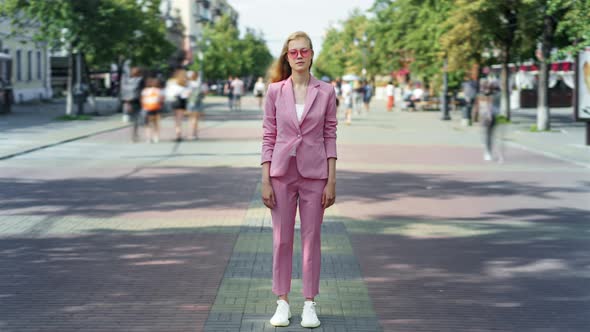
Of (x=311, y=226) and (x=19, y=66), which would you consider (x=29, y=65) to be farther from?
(x=311, y=226)

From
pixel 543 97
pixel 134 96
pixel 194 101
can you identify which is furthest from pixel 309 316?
pixel 543 97

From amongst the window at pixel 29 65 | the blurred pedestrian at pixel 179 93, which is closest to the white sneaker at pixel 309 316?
the blurred pedestrian at pixel 179 93

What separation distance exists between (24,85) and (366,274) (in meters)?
50.0

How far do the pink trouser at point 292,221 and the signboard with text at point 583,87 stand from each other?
1707 centimetres

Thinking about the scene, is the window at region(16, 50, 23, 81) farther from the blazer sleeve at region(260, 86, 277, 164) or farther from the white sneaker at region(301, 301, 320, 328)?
the white sneaker at region(301, 301, 320, 328)

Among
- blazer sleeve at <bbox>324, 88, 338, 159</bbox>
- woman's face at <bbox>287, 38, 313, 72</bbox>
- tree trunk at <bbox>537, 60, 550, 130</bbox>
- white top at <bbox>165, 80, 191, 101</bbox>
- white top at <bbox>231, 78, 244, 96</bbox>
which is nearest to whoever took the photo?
woman's face at <bbox>287, 38, 313, 72</bbox>

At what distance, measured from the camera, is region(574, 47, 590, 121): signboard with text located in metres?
21.3

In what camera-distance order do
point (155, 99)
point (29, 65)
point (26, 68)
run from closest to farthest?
point (155, 99)
point (26, 68)
point (29, 65)

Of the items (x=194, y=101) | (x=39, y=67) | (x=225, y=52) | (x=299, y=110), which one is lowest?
(x=299, y=110)

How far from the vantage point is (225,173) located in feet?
51.2

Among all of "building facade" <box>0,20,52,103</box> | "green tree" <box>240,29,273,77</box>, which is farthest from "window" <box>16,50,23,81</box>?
"green tree" <box>240,29,273,77</box>

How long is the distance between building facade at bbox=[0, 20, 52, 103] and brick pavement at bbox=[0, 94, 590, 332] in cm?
3666

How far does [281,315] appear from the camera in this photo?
18.4 ft

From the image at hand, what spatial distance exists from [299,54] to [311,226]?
103cm
